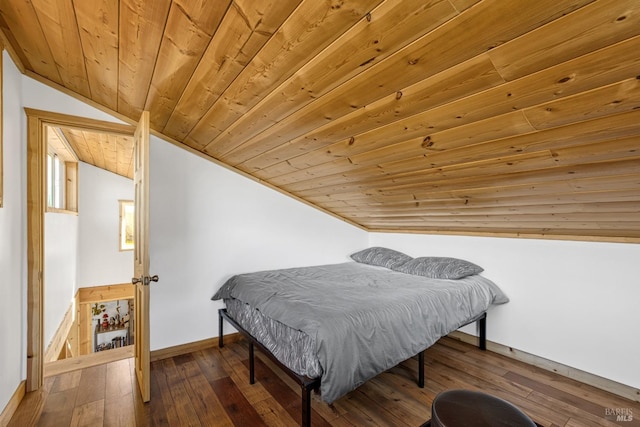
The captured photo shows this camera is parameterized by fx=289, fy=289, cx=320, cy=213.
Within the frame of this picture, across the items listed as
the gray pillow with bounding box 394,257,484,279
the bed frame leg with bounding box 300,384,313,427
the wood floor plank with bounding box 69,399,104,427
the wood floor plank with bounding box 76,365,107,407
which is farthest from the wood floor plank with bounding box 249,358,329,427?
the gray pillow with bounding box 394,257,484,279

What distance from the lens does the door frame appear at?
86.3 inches

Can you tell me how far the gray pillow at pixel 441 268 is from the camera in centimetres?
300

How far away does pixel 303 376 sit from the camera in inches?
69.1

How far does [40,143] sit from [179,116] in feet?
3.59

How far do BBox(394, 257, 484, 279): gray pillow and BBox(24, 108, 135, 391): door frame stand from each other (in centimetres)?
341

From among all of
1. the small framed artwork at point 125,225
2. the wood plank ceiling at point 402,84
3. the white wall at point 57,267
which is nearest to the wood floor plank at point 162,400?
the white wall at point 57,267

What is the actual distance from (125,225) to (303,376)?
5886 millimetres

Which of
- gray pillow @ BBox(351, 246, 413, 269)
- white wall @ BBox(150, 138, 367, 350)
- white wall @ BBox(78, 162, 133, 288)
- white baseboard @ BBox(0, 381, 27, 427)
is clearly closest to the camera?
white baseboard @ BBox(0, 381, 27, 427)

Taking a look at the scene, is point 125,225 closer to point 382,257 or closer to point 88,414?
point 88,414

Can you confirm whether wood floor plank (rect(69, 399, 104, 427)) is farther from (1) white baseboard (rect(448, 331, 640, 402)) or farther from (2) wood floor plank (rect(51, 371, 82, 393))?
(1) white baseboard (rect(448, 331, 640, 402))

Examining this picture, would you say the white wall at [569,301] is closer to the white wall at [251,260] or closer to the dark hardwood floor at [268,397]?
the white wall at [251,260]

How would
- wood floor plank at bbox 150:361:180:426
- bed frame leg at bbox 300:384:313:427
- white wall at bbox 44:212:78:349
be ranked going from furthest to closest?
white wall at bbox 44:212:78:349 → wood floor plank at bbox 150:361:180:426 → bed frame leg at bbox 300:384:313:427

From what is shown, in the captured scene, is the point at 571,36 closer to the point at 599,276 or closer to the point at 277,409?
the point at 599,276

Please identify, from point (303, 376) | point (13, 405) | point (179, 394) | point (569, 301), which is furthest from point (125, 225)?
point (569, 301)
